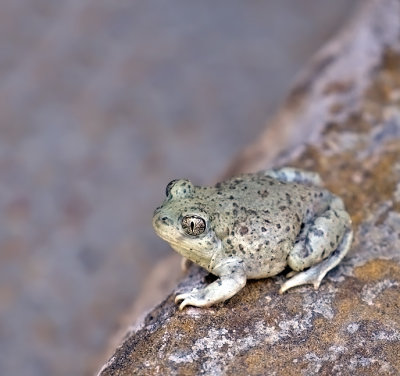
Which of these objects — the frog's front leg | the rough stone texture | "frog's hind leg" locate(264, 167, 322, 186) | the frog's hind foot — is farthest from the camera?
"frog's hind leg" locate(264, 167, 322, 186)

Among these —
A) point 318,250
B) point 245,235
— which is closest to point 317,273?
point 318,250

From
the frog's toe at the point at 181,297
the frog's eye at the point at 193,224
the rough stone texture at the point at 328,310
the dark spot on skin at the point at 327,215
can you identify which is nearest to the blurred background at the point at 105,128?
the rough stone texture at the point at 328,310

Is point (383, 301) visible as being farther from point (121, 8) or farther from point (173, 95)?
point (121, 8)

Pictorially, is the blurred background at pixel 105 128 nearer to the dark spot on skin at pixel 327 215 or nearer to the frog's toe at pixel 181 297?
the frog's toe at pixel 181 297

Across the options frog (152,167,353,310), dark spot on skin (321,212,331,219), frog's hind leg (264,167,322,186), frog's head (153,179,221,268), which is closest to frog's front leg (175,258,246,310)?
frog (152,167,353,310)

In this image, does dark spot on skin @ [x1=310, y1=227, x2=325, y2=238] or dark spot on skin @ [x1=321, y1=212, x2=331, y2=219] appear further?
dark spot on skin @ [x1=321, y1=212, x2=331, y2=219]

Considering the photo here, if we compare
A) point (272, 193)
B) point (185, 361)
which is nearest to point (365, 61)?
point (272, 193)

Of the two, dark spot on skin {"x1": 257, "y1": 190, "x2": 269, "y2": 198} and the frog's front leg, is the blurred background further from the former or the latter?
dark spot on skin {"x1": 257, "y1": 190, "x2": 269, "y2": 198}
